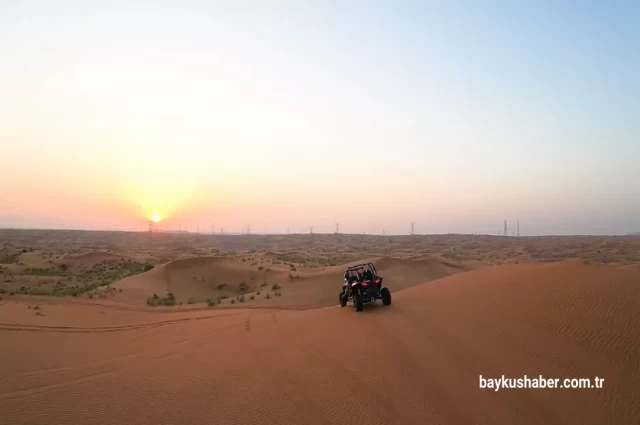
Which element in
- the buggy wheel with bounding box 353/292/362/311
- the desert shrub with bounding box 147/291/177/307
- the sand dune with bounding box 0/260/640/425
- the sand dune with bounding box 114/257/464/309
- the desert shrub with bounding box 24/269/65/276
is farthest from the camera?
the desert shrub with bounding box 24/269/65/276

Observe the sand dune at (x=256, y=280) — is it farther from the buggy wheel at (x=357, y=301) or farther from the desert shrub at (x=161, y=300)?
the buggy wheel at (x=357, y=301)

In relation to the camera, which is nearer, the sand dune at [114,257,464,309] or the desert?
the desert

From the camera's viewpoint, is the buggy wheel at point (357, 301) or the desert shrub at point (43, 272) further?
the desert shrub at point (43, 272)

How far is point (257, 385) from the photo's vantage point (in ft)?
25.3

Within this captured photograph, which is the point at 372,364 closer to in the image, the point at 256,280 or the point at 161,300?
the point at 161,300

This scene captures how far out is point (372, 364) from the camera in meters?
8.28

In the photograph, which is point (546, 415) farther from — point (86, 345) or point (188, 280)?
point (188, 280)

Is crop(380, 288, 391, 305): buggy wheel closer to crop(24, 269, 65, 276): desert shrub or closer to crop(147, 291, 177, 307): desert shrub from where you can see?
crop(147, 291, 177, 307): desert shrub

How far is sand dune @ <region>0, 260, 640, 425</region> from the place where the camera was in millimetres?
6617

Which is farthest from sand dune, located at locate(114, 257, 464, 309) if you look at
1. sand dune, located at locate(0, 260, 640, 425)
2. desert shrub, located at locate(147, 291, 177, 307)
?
sand dune, located at locate(0, 260, 640, 425)

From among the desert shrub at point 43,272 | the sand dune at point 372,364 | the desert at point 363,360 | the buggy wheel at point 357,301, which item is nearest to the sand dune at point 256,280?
the desert at point 363,360

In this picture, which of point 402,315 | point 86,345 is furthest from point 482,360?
point 86,345

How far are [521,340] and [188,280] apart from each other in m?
27.3

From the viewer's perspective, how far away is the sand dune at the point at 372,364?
662 centimetres
